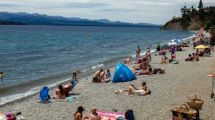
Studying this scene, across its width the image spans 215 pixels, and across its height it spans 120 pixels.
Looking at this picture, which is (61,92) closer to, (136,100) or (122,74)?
(136,100)

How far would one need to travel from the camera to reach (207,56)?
39938 millimetres

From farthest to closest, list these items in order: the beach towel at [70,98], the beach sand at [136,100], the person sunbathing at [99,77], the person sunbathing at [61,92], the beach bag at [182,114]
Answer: the person sunbathing at [99,77], the person sunbathing at [61,92], the beach towel at [70,98], the beach sand at [136,100], the beach bag at [182,114]

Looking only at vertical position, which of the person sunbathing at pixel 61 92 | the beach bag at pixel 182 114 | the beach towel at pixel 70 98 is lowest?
the beach towel at pixel 70 98

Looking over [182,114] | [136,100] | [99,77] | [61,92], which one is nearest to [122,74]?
[99,77]

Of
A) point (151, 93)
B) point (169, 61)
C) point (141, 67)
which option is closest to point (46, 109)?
Result: point (151, 93)

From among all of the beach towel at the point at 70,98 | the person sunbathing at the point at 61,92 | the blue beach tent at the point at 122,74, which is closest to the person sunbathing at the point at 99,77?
the blue beach tent at the point at 122,74

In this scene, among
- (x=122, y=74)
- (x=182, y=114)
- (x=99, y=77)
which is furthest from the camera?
(x=99, y=77)

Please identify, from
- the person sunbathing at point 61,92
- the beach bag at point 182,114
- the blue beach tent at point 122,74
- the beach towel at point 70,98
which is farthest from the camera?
the blue beach tent at point 122,74

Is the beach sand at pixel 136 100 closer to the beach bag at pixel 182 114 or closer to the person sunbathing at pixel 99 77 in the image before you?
the person sunbathing at pixel 99 77

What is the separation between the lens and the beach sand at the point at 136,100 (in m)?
16.0

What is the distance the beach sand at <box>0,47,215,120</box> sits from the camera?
16.0 m

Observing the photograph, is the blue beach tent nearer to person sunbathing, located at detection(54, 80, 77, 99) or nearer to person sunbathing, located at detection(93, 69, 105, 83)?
person sunbathing, located at detection(93, 69, 105, 83)

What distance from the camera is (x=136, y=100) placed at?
18484 mm

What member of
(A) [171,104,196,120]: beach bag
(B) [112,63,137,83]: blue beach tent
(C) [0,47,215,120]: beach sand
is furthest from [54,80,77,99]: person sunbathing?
(A) [171,104,196,120]: beach bag
